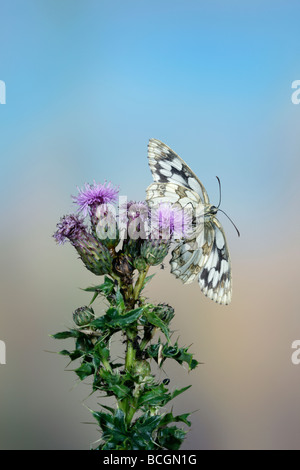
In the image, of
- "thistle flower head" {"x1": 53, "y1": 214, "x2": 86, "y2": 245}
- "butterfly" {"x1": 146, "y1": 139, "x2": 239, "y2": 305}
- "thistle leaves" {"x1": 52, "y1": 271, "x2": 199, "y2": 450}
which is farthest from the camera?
"butterfly" {"x1": 146, "y1": 139, "x2": 239, "y2": 305}

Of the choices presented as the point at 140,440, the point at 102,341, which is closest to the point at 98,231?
the point at 102,341

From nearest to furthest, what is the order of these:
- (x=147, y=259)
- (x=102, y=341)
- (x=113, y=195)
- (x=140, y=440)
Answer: (x=140, y=440) < (x=102, y=341) < (x=147, y=259) < (x=113, y=195)

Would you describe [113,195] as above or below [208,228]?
above

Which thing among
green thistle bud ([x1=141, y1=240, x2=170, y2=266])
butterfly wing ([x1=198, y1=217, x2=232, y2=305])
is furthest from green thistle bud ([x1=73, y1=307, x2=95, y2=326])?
butterfly wing ([x1=198, y1=217, x2=232, y2=305])

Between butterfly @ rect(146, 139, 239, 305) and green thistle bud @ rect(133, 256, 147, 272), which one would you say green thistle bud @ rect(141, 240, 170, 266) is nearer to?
green thistle bud @ rect(133, 256, 147, 272)

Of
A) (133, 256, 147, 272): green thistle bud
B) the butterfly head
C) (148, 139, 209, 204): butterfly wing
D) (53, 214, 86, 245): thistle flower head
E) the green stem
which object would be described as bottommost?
the green stem

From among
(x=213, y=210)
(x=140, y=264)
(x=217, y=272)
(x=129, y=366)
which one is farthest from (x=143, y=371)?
(x=213, y=210)
